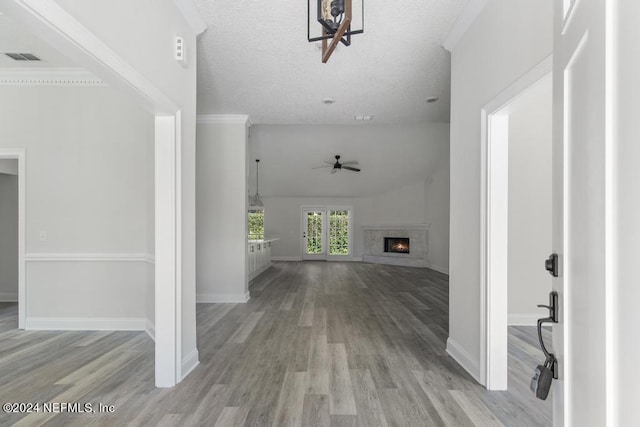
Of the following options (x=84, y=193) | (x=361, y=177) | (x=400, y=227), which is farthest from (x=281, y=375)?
(x=400, y=227)

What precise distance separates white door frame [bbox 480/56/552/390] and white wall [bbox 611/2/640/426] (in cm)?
207

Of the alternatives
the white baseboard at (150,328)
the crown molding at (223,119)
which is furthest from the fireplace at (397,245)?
the white baseboard at (150,328)

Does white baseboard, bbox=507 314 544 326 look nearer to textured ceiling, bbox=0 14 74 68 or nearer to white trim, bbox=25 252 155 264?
white trim, bbox=25 252 155 264

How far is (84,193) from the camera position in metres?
3.94

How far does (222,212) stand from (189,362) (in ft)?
9.57

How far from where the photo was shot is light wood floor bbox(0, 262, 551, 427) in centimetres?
221

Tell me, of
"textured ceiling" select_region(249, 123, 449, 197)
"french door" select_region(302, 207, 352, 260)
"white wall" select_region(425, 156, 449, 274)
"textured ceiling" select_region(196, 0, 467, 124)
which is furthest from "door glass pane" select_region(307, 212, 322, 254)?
"textured ceiling" select_region(196, 0, 467, 124)

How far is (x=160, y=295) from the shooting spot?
2.59 m

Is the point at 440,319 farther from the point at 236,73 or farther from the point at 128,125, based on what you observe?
the point at 128,125

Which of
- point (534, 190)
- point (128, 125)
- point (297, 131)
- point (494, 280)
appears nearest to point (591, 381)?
point (494, 280)

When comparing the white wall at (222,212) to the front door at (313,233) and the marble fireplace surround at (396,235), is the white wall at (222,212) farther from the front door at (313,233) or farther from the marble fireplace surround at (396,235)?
the front door at (313,233)

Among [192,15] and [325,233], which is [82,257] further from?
[325,233]

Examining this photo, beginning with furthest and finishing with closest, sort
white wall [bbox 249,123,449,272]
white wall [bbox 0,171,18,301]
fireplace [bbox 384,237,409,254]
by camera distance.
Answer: fireplace [bbox 384,237,409,254] < white wall [bbox 249,123,449,272] < white wall [bbox 0,171,18,301]

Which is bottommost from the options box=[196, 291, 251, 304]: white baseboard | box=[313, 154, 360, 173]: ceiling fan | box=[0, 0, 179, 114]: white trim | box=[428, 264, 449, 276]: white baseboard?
box=[428, 264, 449, 276]: white baseboard
